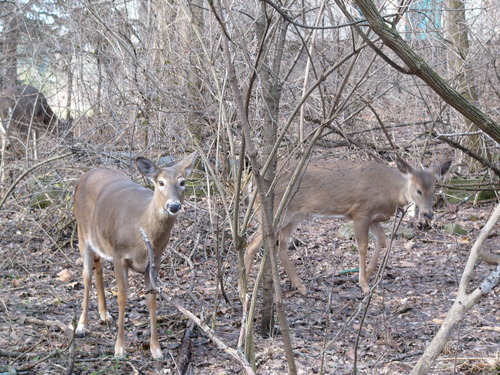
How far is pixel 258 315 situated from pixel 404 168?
3.36 metres

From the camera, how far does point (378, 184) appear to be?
8.98 meters

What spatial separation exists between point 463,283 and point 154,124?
18.9ft

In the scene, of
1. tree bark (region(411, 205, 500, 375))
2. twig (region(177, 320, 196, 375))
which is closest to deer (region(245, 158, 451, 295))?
twig (region(177, 320, 196, 375))

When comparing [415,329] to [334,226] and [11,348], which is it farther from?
[334,226]

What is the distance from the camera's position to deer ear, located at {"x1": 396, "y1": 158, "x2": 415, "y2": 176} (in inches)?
326

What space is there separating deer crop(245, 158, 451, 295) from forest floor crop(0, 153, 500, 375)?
0.47 meters

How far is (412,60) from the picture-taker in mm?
2434

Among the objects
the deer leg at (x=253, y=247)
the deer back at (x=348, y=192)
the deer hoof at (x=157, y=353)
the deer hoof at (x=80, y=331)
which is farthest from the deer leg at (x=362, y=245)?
the deer hoof at (x=80, y=331)

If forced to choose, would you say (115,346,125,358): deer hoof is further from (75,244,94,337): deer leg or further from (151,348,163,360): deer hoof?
(75,244,94,337): deer leg

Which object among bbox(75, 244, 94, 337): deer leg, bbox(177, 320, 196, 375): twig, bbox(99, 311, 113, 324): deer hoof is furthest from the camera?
bbox(99, 311, 113, 324): deer hoof

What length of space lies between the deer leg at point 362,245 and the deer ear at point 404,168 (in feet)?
2.77

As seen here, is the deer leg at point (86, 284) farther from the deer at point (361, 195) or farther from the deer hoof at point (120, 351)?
the deer at point (361, 195)

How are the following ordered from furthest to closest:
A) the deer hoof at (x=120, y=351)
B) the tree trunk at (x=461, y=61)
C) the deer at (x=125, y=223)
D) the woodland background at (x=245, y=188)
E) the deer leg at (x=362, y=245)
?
the tree trunk at (x=461, y=61)
the deer leg at (x=362, y=245)
the deer at (x=125, y=223)
the deer hoof at (x=120, y=351)
the woodland background at (x=245, y=188)

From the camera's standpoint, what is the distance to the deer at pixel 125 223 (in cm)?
548
